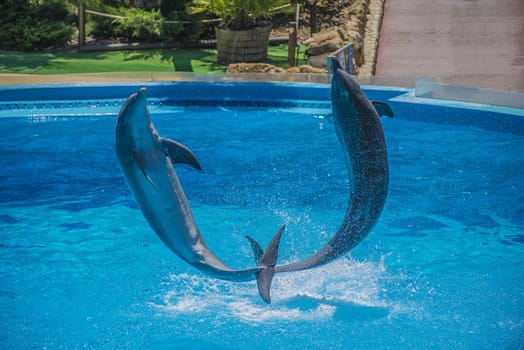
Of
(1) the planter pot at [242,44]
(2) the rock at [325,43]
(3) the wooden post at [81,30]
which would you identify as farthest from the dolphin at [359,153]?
(3) the wooden post at [81,30]

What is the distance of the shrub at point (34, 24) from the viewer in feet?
48.1

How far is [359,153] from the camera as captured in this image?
148 inches

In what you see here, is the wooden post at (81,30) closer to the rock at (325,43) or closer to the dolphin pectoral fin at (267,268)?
the rock at (325,43)

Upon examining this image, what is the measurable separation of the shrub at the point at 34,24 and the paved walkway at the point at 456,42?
20.7 feet

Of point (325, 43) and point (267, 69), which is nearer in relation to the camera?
point (267, 69)

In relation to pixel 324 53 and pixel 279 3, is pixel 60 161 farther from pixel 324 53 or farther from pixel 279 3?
pixel 279 3

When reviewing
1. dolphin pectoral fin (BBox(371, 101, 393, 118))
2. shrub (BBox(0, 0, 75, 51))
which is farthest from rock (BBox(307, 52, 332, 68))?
dolphin pectoral fin (BBox(371, 101, 393, 118))

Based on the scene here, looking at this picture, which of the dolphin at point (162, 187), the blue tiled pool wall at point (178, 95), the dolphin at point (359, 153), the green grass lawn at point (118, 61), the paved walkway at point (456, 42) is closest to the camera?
the dolphin at point (162, 187)

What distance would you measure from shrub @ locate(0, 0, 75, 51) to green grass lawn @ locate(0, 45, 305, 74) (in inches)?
18.3

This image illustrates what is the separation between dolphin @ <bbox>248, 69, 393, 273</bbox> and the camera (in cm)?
368

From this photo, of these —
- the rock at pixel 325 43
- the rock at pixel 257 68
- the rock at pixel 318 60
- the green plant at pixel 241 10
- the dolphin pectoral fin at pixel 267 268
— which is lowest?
the dolphin pectoral fin at pixel 267 268

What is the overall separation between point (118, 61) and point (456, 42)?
20.8 feet

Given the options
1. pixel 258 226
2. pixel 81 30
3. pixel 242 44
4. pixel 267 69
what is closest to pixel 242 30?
pixel 242 44

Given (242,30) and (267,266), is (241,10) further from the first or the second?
(267,266)
